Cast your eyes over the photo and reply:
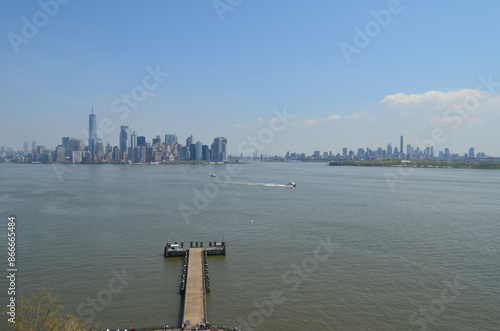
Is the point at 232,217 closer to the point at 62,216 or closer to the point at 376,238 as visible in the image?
the point at 376,238

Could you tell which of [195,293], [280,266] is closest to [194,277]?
[195,293]

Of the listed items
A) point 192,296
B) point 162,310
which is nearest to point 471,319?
point 192,296

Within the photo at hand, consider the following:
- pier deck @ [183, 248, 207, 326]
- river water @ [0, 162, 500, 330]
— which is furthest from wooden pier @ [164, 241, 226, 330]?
→ river water @ [0, 162, 500, 330]

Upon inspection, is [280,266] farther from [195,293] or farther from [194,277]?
[195,293]

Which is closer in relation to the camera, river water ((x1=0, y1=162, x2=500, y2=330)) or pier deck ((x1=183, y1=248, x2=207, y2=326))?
pier deck ((x1=183, y1=248, x2=207, y2=326))

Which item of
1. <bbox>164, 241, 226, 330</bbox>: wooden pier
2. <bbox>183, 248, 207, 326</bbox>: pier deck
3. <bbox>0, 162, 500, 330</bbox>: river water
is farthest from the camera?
<bbox>0, 162, 500, 330</bbox>: river water

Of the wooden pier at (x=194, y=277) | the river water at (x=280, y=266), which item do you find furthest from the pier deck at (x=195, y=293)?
the river water at (x=280, y=266)

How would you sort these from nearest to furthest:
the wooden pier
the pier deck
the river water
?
the pier deck
the wooden pier
the river water

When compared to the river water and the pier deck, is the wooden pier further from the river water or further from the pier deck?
the river water
